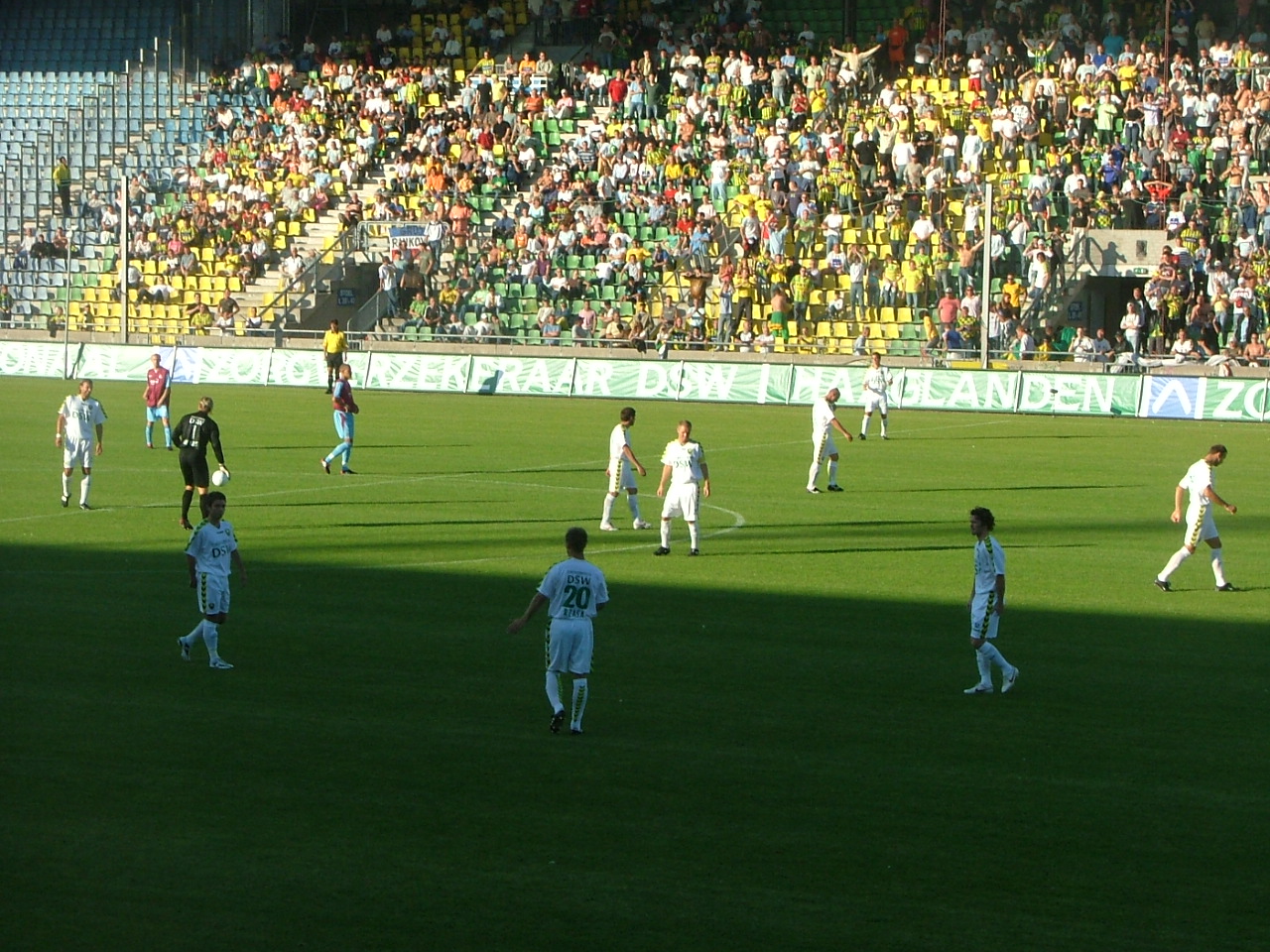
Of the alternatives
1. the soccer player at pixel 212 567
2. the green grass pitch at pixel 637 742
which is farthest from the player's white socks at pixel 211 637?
the green grass pitch at pixel 637 742

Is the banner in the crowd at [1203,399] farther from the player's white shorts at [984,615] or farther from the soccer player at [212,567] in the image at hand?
the soccer player at [212,567]

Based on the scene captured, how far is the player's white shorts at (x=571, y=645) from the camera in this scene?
45.3ft

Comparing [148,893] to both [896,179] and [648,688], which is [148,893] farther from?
[896,179]

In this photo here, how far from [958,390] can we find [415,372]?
1599 cm

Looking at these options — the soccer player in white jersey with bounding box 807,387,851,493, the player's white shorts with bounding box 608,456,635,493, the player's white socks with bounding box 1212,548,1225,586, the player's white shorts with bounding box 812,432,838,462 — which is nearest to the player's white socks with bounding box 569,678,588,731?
the player's white socks with bounding box 1212,548,1225,586

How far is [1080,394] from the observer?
46.9m

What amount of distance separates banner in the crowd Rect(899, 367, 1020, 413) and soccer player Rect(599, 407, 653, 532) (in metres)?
21.8

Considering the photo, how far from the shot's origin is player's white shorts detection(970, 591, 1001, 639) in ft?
52.0

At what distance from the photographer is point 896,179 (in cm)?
5622

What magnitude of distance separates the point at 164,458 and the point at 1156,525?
1880cm

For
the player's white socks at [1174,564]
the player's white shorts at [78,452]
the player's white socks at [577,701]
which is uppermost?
the player's white shorts at [78,452]

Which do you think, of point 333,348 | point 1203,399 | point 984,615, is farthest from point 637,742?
point 333,348

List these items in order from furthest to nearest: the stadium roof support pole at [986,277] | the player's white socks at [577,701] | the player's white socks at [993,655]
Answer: the stadium roof support pole at [986,277] < the player's white socks at [993,655] < the player's white socks at [577,701]

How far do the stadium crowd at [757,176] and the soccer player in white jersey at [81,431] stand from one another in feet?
91.3
